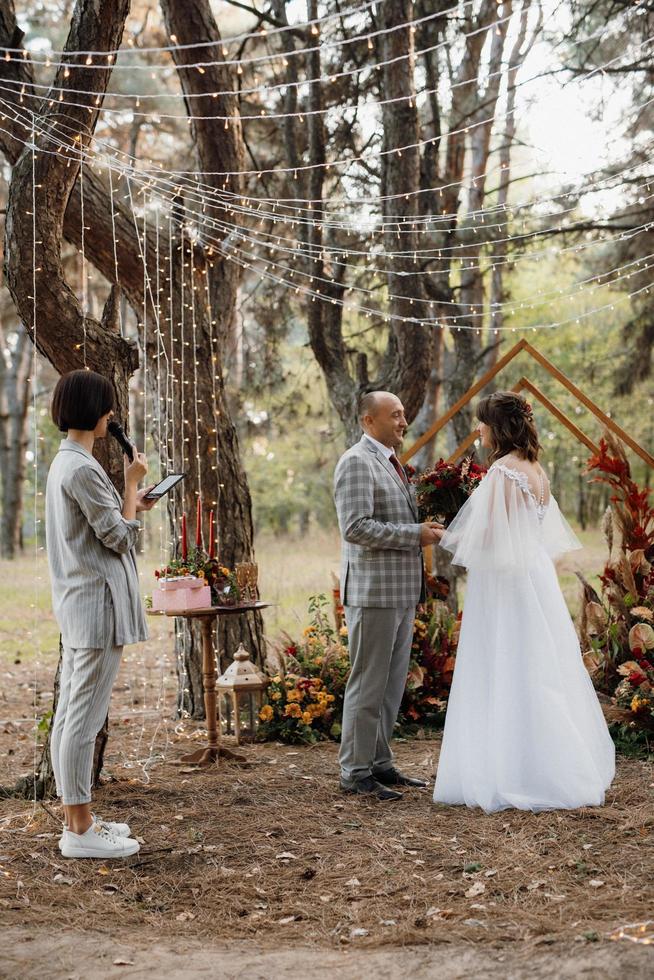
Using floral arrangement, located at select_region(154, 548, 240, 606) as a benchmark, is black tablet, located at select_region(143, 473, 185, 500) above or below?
above

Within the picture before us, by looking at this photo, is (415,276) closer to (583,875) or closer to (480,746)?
(480,746)

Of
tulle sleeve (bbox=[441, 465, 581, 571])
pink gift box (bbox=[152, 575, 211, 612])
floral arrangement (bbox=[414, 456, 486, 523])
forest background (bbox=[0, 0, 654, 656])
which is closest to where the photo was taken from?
tulle sleeve (bbox=[441, 465, 581, 571])

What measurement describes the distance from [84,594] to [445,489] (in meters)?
2.11

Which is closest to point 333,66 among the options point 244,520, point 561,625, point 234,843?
point 244,520

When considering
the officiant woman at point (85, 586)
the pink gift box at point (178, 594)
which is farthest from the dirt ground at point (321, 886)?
the pink gift box at point (178, 594)

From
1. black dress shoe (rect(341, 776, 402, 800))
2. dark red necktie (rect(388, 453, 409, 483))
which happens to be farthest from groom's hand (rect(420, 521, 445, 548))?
black dress shoe (rect(341, 776, 402, 800))

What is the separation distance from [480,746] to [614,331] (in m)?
17.6

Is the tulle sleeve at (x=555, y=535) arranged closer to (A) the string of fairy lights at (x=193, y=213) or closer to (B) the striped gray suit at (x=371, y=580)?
(B) the striped gray suit at (x=371, y=580)

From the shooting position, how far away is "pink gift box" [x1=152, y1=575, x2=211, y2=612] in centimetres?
567

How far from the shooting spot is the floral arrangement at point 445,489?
5453 mm

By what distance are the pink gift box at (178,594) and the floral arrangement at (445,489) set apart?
1323 millimetres

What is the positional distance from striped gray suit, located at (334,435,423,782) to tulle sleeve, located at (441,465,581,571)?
0.85 ft

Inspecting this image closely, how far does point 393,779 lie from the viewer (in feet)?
17.5

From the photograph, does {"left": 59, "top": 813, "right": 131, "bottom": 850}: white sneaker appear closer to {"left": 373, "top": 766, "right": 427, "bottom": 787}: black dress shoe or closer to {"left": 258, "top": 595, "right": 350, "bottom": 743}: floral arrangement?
{"left": 373, "top": 766, "right": 427, "bottom": 787}: black dress shoe
